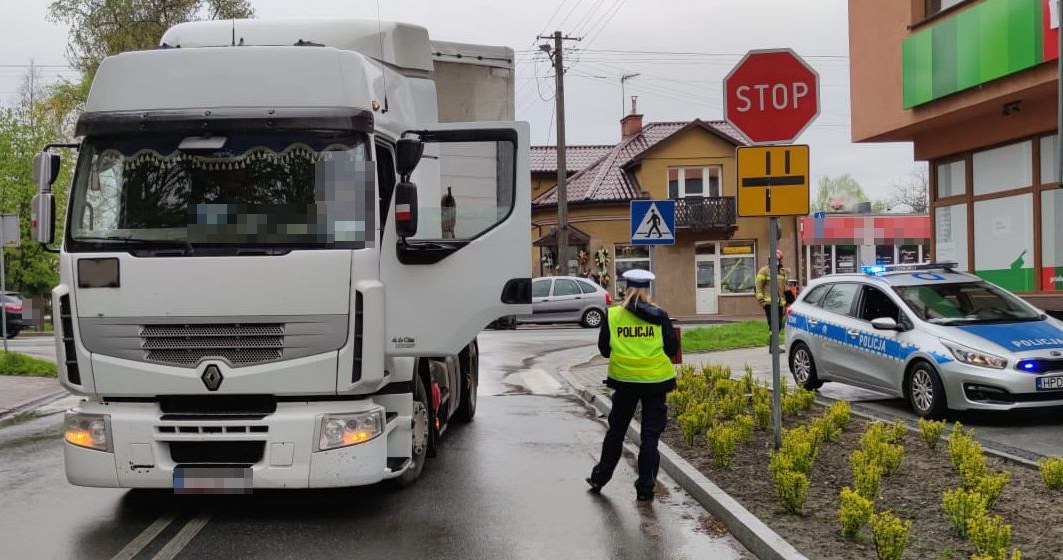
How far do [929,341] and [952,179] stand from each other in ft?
28.1

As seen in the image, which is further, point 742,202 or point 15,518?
point 742,202

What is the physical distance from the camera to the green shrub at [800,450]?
6906 millimetres

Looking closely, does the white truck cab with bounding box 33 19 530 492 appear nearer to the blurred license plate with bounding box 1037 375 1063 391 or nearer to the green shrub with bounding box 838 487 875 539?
the green shrub with bounding box 838 487 875 539

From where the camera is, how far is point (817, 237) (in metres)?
43.9

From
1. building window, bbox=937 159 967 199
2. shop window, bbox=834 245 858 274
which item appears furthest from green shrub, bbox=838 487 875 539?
shop window, bbox=834 245 858 274

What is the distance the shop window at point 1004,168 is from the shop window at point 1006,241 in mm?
235

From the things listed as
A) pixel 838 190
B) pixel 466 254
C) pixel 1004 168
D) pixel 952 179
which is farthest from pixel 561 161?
pixel 838 190

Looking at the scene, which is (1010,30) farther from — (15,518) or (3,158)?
(3,158)

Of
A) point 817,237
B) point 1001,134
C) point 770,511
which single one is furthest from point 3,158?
point 770,511

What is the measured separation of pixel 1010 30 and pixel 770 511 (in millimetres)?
10242

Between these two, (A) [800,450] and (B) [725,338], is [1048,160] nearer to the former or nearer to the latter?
(B) [725,338]

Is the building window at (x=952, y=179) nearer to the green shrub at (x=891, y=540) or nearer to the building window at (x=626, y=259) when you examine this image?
the green shrub at (x=891, y=540)

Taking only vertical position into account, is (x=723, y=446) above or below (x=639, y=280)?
below

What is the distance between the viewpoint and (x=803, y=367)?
1279 cm
